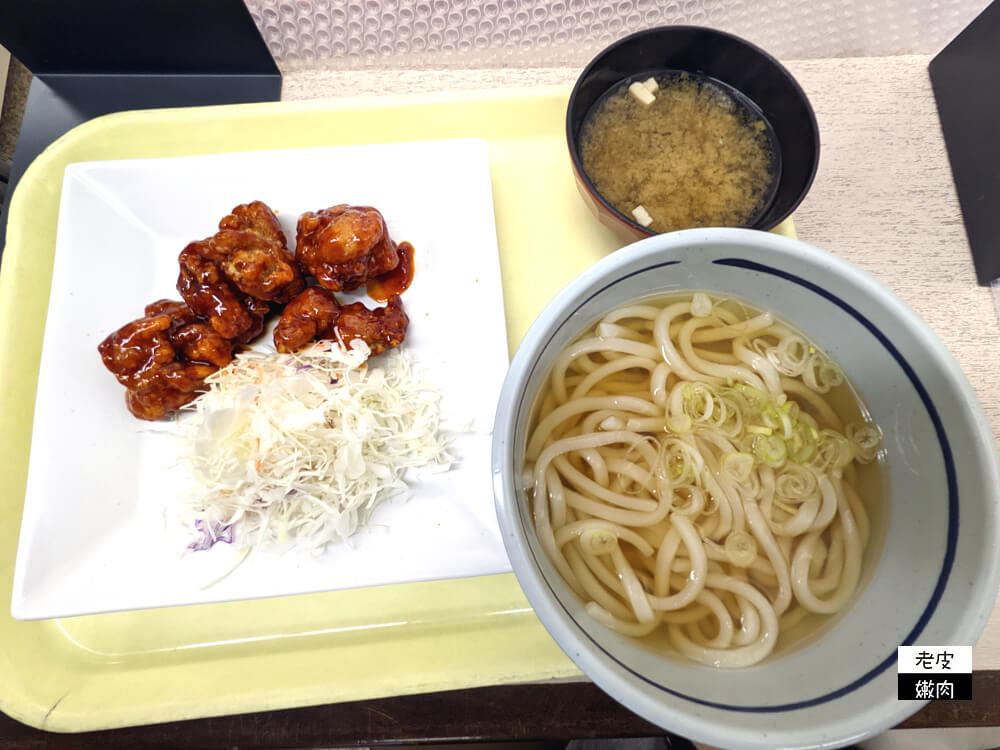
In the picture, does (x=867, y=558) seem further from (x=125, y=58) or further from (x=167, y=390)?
(x=125, y=58)

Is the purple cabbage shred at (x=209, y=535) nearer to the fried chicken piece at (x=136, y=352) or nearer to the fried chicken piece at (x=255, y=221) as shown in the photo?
the fried chicken piece at (x=136, y=352)

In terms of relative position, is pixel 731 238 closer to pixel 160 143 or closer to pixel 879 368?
pixel 879 368

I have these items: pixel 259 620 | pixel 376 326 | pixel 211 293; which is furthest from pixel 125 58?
pixel 259 620

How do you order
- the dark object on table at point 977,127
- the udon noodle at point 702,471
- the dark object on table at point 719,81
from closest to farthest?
1. the udon noodle at point 702,471
2. the dark object on table at point 719,81
3. the dark object on table at point 977,127

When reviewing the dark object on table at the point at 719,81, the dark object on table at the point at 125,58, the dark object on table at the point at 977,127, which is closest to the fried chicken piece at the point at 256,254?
the dark object on table at the point at 125,58

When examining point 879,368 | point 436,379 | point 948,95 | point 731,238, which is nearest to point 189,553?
point 436,379

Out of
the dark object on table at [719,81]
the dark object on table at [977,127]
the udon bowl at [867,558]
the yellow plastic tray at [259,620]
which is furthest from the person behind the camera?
the dark object on table at [977,127]

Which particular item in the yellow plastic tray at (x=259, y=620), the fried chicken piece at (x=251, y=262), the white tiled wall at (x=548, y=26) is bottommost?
the yellow plastic tray at (x=259, y=620)
